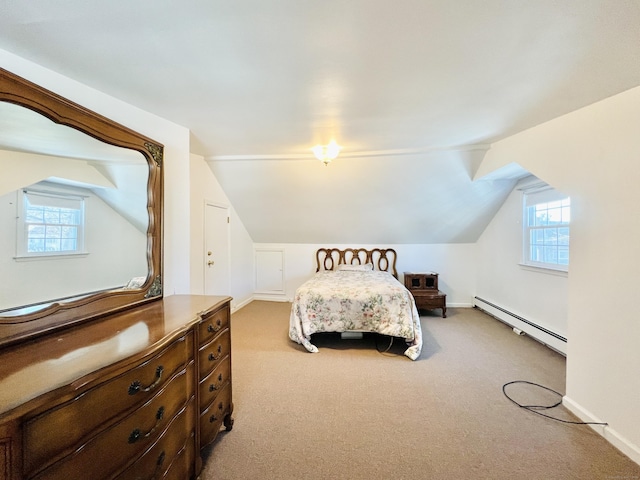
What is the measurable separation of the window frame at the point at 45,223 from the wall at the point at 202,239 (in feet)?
5.81

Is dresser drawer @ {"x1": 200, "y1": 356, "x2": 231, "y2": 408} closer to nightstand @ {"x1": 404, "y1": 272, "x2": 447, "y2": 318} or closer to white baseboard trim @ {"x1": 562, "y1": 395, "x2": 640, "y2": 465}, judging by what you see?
white baseboard trim @ {"x1": 562, "y1": 395, "x2": 640, "y2": 465}

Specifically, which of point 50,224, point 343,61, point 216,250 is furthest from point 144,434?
point 216,250

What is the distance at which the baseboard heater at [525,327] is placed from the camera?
2.99 m

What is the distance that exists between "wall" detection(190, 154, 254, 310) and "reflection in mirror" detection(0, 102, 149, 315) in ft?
4.98

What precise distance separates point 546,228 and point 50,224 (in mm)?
4704

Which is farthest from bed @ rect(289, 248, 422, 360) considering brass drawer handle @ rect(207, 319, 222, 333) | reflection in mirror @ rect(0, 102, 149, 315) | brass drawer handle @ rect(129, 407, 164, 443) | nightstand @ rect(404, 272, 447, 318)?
brass drawer handle @ rect(129, 407, 164, 443)

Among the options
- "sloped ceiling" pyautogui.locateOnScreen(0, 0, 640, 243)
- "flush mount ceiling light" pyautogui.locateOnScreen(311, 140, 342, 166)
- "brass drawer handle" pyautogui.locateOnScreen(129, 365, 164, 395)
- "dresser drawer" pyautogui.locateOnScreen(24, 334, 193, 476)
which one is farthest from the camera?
"flush mount ceiling light" pyautogui.locateOnScreen(311, 140, 342, 166)

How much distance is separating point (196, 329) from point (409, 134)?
2.57 m

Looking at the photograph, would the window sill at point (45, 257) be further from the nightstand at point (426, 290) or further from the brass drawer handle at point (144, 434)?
the nightstand at point (426, 290)

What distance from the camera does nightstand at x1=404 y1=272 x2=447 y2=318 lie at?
4340mm

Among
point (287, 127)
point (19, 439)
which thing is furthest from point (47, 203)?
point (287, 127)

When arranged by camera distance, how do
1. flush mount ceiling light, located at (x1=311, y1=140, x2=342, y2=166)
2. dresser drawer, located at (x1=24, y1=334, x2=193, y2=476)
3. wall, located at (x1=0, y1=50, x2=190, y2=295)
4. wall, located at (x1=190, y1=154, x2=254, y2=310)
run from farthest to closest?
wall, located at (x1=190, y1=154, x2=254, y2=310)
flush mount ceiling light, located at (x1=311, y1=140, x2=342, y2=166)
wall, located at (x1=0, y1=50, x2=190, y2=295)
dresser drawer, located at (x1=24, y1=334, x2=193, y2=476)

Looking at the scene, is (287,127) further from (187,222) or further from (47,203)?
(47,203)

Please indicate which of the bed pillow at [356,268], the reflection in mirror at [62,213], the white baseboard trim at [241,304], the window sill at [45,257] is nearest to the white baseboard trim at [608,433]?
the bed pillow at [356,268]
